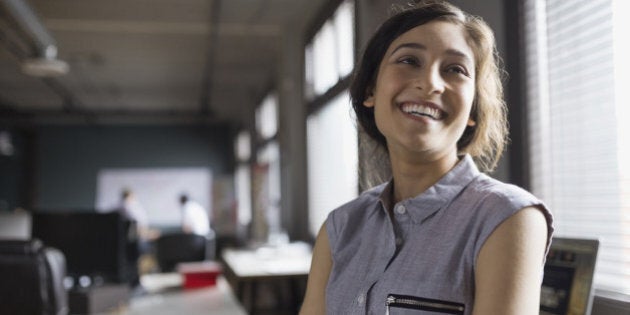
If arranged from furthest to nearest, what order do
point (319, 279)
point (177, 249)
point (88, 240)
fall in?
1. point (177, 249)
2. point (88, 240)
3. point (319, 279)

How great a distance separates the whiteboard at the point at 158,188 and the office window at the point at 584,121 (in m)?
12.4

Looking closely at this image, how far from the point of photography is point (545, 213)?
3.19 feet

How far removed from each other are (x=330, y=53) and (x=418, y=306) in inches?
182

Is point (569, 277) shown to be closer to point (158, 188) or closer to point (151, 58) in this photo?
point (151, 58)

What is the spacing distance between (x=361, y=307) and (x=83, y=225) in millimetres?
3336

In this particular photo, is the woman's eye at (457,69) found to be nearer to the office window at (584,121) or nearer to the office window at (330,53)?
the office window at (584,121)

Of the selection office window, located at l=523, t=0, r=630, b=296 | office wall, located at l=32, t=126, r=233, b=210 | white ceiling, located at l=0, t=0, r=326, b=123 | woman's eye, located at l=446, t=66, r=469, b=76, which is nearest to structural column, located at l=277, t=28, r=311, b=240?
white ceiling, located at l=0, t=0, r=326, b=123

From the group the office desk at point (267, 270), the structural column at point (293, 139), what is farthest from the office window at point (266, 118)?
the office desk at point (267, 270)

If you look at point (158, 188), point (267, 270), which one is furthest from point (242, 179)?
point (267, 270)

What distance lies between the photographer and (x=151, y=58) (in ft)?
28.7

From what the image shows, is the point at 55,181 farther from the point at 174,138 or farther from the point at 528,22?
the point at 528,22

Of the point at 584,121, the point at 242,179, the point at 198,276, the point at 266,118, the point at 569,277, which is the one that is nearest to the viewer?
the point at 569,277

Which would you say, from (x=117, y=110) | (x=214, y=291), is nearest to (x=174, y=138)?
(x=117, y=110)

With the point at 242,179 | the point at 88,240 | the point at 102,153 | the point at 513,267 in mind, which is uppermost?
the point at 102,153
